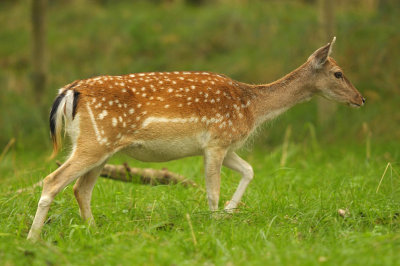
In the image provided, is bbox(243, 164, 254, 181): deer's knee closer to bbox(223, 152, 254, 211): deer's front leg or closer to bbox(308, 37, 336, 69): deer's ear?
bbox(223, 152, 254, 211): deer's front leg

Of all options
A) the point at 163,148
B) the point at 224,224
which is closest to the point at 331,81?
the point at 163,148

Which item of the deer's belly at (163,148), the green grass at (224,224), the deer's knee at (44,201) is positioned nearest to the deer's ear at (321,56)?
the green grass at (224,224)

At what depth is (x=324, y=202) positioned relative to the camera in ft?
17.7

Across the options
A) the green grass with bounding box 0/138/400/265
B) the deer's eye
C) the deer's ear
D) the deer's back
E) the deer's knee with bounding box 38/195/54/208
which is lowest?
the green grass with bounding box 0/138/400/265

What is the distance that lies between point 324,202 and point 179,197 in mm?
1453

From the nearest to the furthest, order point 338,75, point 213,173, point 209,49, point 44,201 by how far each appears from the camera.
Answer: point 44,201 → point 213,173 → point 338,75 → point 209,49

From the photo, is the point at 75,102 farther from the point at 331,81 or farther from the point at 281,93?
the point at 331,81

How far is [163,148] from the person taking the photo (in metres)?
5.39

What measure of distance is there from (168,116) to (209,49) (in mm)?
8822

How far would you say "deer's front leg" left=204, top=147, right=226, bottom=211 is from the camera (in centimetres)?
555

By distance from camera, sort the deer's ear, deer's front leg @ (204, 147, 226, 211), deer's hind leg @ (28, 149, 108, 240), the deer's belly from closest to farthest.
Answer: deer's hind leg @ (28, 149, 108, 240), the deer's belly, deer's front leg @ (204, 147, 226, 211), the deer's ear

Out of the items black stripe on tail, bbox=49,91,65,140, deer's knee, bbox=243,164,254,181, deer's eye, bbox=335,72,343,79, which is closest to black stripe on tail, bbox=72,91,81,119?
black stripe on tail, bbox=49,91,65,140

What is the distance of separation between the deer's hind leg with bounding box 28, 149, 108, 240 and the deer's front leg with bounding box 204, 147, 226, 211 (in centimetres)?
114

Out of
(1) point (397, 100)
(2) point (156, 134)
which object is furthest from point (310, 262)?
(1) point (397, 100)
